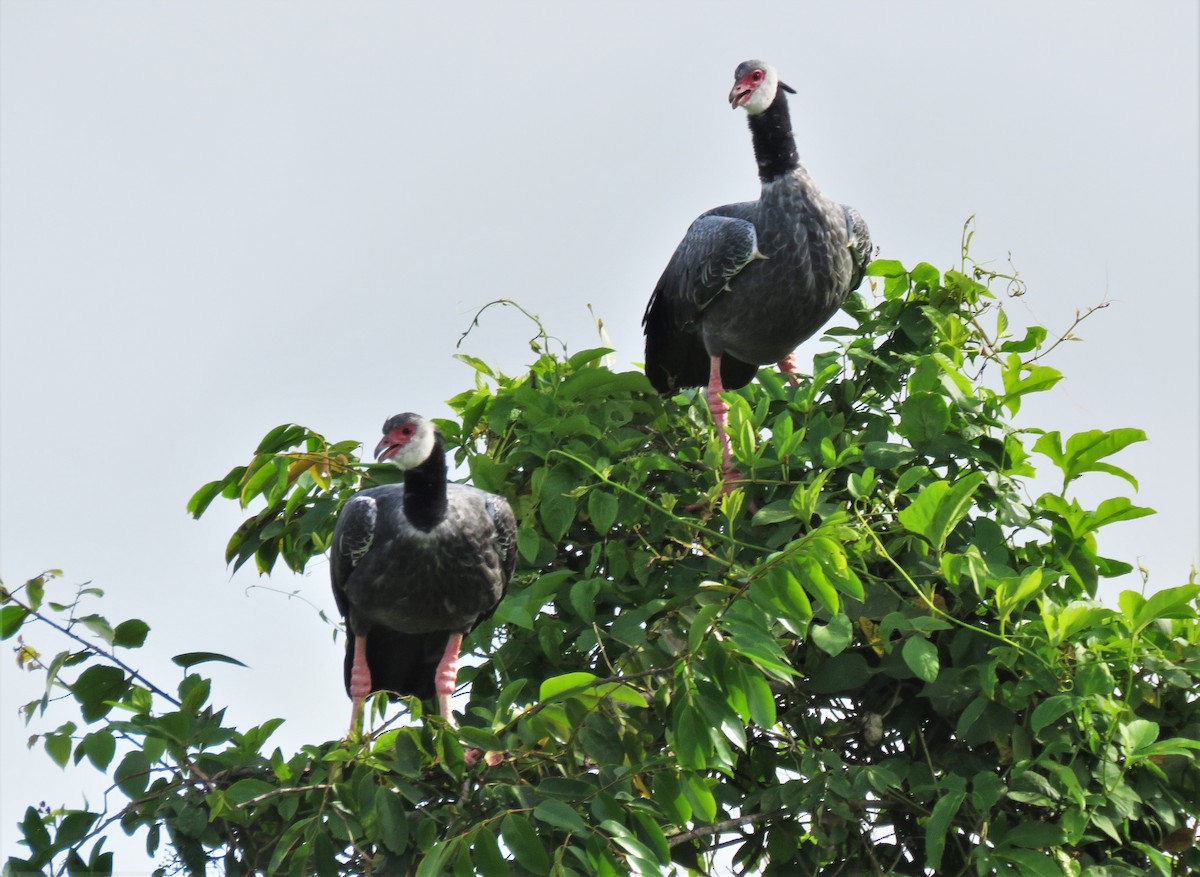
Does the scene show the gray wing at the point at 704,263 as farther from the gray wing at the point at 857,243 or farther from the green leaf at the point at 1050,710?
the green leaf at the point at 1050,710

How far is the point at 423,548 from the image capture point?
479 centimetres

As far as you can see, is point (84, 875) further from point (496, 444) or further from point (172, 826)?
point (496, 444)

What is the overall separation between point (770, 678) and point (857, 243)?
1.73 m

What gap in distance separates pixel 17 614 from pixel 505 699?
113 centimetres

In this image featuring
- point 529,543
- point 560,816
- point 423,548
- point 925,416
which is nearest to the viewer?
point 560,816

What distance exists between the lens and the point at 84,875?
3.86 meters

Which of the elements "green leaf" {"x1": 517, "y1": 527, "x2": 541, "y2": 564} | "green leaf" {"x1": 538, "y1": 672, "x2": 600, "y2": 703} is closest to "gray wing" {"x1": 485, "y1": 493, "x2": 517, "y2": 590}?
"green leaf" {"x1": 517, "y1": 527, "x2": 541, "y2": 564}

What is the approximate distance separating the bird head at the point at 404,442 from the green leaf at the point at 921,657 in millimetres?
1514

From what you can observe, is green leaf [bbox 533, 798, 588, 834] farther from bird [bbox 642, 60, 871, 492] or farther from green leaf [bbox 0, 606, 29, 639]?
bird [bbox 642, 60, 871, 492]

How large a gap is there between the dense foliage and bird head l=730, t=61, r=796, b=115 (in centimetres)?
92

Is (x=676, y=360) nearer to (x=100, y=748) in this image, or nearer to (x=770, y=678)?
(x=770, y=678)

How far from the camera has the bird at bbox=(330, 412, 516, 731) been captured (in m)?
4.75

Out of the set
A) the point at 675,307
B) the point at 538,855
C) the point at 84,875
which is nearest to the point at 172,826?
the point at 84,875

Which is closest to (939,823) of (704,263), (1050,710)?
(1050,710)
